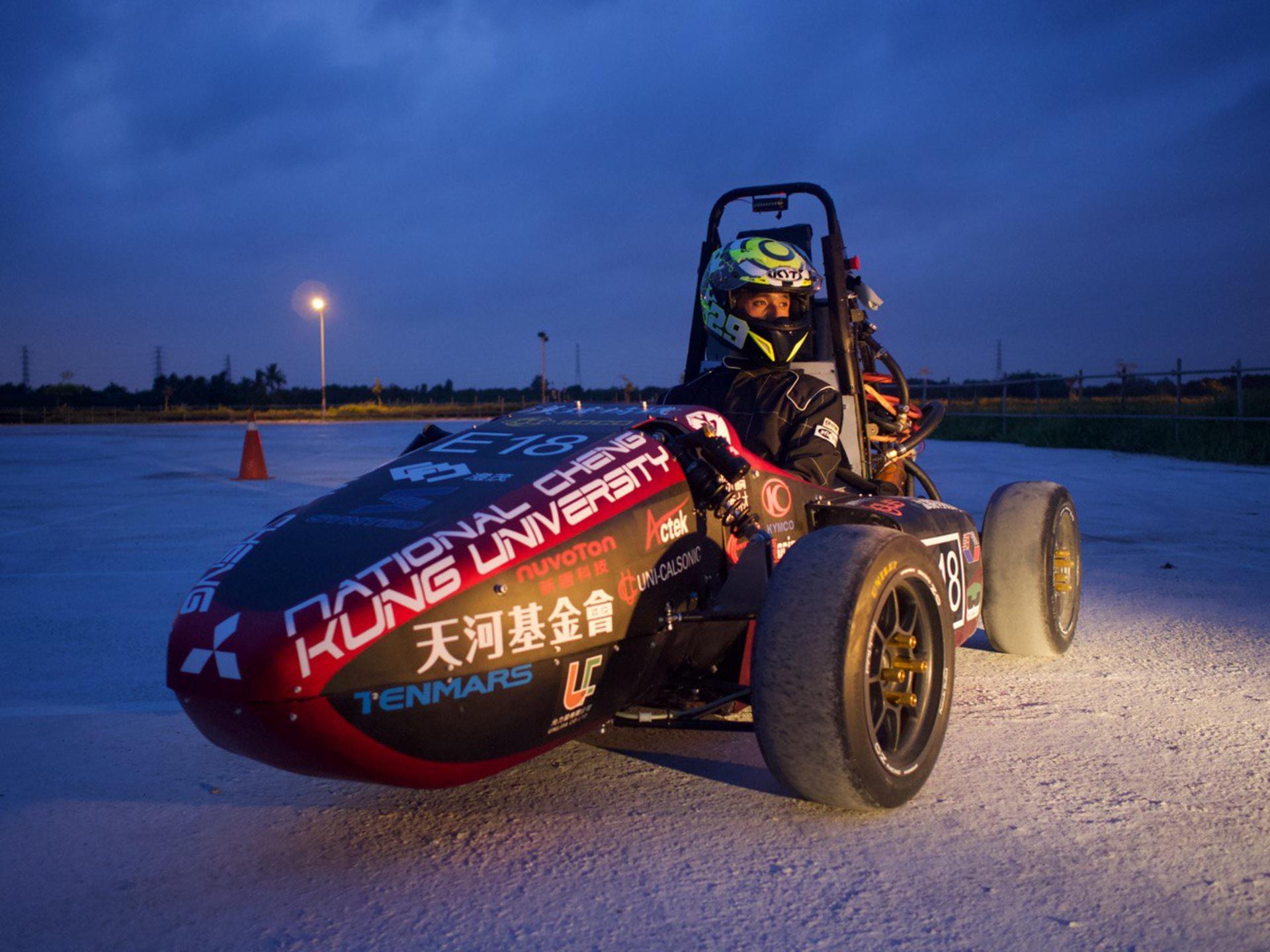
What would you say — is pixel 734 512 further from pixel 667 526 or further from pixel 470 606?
pixel 470 606

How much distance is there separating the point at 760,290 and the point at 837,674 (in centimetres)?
235

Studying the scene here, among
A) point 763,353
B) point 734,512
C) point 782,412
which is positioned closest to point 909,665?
point 734,512

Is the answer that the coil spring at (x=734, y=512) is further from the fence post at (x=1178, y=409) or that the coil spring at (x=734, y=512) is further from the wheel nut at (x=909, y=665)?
the fence post at (x=1178, y=409)

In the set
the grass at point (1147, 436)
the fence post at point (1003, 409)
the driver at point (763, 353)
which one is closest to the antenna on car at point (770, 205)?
the driver at point (763, 353)

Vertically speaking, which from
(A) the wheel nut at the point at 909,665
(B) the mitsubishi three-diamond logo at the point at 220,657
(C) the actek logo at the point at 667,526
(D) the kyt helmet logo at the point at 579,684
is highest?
(C) the actek logo at the point at 667,526

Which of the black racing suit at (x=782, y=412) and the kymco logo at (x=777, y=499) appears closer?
the kymco logo at (x=777, y=499)

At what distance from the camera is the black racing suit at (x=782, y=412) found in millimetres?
4578

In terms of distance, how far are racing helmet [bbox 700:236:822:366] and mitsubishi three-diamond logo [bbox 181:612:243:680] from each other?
287cm

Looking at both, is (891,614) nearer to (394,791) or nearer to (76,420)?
(394,791)

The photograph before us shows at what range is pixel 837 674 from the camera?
3.21 m

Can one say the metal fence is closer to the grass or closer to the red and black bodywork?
the grass

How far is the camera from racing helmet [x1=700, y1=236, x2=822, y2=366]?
504 cm

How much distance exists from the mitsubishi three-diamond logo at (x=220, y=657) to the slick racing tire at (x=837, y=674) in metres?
1.47

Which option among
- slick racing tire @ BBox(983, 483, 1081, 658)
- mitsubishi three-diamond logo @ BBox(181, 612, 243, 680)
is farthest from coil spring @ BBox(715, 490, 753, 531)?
slick racing tire @ BBox(983, 483, 1081, 658)
